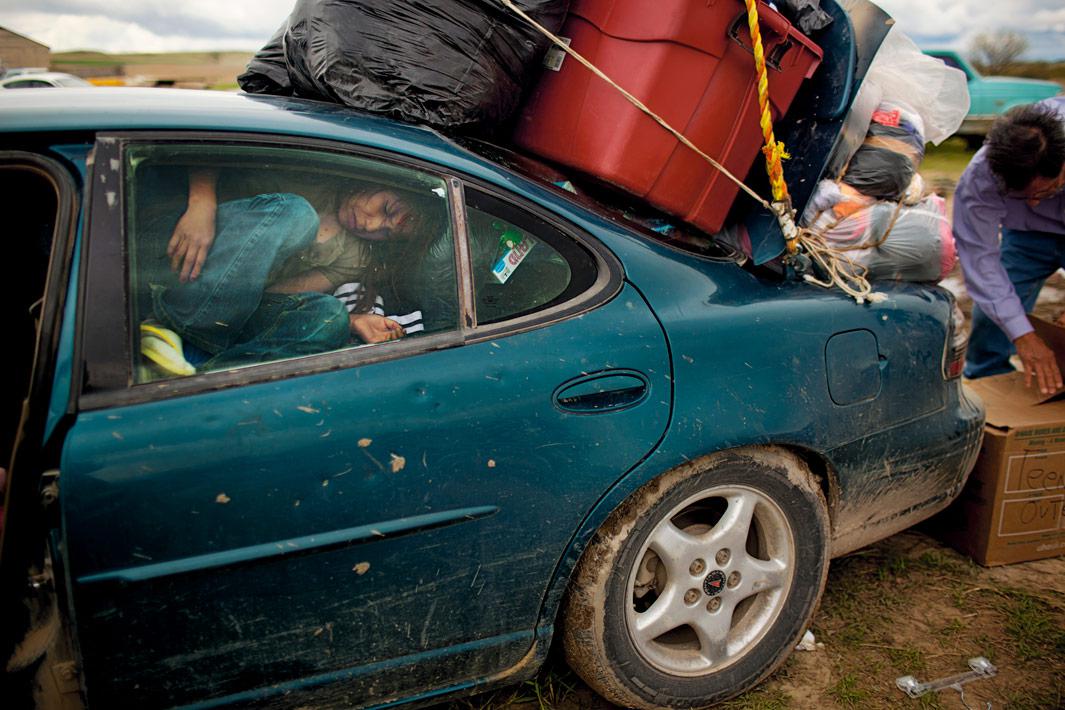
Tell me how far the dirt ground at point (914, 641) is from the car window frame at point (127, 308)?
107cm

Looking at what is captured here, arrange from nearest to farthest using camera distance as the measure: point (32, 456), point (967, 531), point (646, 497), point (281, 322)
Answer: point (32, 456) < point (281, 322) < point (646, 497) < point (967, 531)

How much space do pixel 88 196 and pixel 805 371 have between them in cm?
169

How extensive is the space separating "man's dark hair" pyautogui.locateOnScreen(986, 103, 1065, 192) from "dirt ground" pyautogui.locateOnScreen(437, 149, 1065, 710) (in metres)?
1.45

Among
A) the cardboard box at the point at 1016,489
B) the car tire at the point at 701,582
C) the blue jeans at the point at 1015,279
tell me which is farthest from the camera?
the blue jeans at the point at 1015,279

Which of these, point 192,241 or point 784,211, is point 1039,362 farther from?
point 192,241

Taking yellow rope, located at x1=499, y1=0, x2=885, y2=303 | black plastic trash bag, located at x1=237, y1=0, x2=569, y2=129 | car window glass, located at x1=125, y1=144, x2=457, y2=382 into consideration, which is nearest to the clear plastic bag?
yellow rope, located at x1=499, y1=0, x2=885, y2=303

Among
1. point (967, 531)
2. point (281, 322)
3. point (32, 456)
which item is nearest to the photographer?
point (32, 456)

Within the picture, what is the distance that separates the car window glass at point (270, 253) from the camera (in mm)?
1571

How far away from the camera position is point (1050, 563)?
2867 millimetres

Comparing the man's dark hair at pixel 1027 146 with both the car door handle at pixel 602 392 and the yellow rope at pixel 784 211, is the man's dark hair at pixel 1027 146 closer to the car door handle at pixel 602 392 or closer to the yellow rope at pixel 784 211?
the yellow rope at pixel 784 211

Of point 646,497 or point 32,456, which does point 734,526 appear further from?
point 32,456

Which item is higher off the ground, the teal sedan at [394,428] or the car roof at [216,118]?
the car roof at [216,118]

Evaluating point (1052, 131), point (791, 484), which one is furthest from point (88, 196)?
point (1052, 131)

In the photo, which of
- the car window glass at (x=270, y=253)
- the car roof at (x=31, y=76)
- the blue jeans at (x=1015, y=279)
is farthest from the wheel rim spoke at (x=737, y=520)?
the car roof at (x=31, y=76)
